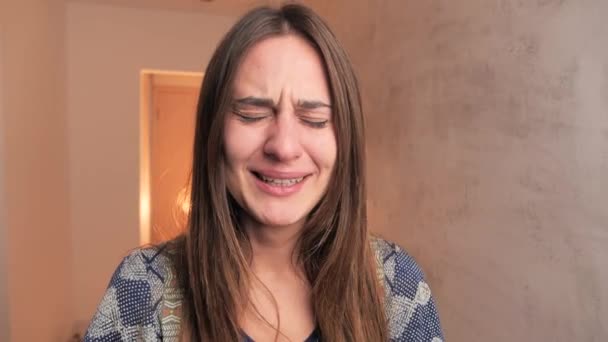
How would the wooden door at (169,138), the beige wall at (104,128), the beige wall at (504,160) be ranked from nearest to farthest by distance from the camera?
the beige wall at (504,160), the beige wall at (104,128), the wooden door at (169,138)

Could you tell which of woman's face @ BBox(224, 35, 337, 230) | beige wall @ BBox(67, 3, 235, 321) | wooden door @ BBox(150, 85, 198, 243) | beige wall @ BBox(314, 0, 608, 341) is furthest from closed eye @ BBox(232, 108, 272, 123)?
wooden door @ BBox(150, 85, 198, 243)

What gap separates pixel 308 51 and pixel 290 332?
0.49 metres

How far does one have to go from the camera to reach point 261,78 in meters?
0.82

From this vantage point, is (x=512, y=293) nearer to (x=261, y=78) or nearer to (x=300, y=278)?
(x=300, y=278)

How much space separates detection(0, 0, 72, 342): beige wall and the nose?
70.9 inches

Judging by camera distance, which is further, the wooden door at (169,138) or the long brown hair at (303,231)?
the wooden door at (169,138)

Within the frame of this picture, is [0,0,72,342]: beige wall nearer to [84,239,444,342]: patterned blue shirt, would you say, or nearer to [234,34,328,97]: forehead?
[84,239,444,342]: patterned blue shirt

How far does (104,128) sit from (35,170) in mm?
1101

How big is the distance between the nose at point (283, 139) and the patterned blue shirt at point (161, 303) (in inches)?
10.9

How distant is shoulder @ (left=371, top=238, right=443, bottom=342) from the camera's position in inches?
36.8

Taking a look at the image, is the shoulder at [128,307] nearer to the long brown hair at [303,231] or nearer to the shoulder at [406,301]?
the long brown hair at [303,231]

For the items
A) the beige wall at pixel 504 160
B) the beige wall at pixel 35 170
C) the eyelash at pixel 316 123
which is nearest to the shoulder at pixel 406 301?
the eyelash at pixel 316 123

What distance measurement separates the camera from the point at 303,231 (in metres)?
0.95

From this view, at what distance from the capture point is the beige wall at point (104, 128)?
3682mm
